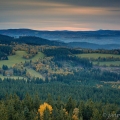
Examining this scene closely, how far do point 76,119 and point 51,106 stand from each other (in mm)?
11027

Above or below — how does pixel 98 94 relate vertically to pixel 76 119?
below

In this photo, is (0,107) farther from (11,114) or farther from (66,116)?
(66,116)

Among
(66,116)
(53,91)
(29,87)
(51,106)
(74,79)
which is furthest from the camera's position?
(74,79)

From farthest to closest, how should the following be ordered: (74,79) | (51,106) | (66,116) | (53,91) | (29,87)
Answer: (74,79) → (29,87) → (53,91) → (51,106) → (66,116)

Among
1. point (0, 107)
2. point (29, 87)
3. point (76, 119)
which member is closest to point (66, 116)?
point (76, 119)

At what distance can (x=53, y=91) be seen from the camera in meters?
130

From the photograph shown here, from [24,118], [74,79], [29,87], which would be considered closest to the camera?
[24,118]

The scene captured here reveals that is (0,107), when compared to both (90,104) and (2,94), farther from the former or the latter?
(2,94)

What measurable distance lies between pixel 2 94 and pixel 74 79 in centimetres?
8776

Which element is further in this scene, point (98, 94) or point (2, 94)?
point (98, 94)

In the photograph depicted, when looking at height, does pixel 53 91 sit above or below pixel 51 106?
below

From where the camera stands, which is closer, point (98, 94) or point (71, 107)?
point (71, 107)

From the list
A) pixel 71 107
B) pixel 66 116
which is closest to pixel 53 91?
pixel 71 107

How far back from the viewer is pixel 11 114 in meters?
62.7
